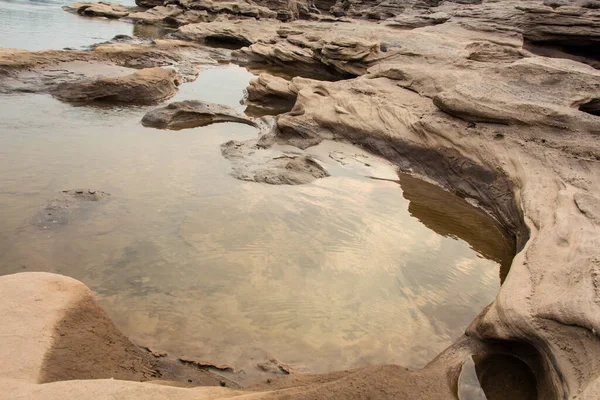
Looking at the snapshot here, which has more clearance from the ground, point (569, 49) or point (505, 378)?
point (569, 49)

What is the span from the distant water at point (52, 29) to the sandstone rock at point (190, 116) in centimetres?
743

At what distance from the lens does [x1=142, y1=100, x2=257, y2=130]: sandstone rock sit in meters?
7.84

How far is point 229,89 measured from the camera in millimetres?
11383

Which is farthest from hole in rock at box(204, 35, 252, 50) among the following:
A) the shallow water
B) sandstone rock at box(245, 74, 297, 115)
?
the shallow water

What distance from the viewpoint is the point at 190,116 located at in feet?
27.2

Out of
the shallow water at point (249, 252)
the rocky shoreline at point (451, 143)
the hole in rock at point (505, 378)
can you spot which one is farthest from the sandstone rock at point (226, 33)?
the hole in rock at point (505, 378)

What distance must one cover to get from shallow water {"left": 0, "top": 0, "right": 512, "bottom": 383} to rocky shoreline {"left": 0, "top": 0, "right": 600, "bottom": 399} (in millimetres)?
Answer: 436

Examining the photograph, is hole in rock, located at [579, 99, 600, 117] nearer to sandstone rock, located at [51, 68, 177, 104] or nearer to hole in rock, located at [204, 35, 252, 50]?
sandstone rock, located at [51, 68, 177, 104]

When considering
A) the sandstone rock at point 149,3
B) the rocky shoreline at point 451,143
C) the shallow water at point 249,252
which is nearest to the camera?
the rocky shoreline at point 451,143

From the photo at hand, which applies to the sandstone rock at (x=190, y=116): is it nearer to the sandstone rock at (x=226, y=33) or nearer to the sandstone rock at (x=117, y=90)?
the sandstone rock at (x=117, y=90)

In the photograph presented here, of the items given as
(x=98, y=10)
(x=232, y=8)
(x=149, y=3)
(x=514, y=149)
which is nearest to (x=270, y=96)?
(x=514, y=149)

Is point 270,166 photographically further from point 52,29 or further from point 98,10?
point 98,10

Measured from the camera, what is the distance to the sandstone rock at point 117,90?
28.5 feet

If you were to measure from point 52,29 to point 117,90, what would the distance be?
11.8 m
